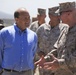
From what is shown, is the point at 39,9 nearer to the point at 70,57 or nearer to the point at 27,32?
the point at 27,32

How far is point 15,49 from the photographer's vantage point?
5.67 meters

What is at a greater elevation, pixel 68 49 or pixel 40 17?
pixel 68 49

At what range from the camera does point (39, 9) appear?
1114cm

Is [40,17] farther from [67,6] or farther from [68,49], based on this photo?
[68,49]

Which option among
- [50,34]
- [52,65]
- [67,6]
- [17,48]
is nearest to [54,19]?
[50,34]

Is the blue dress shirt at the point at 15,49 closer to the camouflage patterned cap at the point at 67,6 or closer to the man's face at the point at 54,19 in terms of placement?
the camouflage patterned cap at the point at 67,6

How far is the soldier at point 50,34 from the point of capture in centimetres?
793

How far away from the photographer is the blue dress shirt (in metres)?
5.65

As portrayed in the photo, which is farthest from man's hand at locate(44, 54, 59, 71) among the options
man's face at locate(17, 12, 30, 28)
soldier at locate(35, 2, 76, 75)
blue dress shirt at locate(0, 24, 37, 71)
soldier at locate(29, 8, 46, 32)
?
soldier at locate(29, 8, 46, 32)

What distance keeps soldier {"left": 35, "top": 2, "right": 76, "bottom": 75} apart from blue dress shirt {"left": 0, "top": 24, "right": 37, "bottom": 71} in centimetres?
41

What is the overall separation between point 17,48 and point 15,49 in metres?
0.04

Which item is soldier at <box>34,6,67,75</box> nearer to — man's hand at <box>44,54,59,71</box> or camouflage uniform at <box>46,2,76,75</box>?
camouflage uniform at <box>46,2,76,75</box>

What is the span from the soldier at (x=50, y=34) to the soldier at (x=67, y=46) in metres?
2.36

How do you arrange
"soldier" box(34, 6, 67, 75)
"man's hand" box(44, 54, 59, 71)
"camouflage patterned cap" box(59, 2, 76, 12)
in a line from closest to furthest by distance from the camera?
"man's hand" box(44, 54, 59, 71) → "camouflage patterned cap" box(59, 2, 76, 12) → "soldier" box(34, 6, 67, 75)
